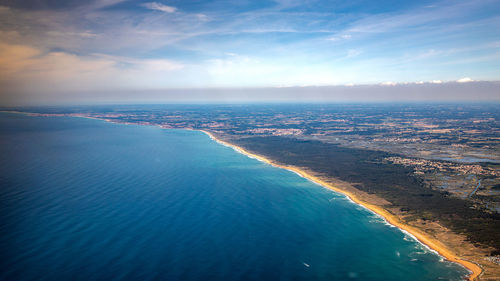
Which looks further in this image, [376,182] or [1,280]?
[376,182]

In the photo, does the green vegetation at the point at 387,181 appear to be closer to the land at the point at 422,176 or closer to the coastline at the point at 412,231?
the land at the point at 422,176

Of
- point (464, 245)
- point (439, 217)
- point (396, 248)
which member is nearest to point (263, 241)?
point (396, 248)

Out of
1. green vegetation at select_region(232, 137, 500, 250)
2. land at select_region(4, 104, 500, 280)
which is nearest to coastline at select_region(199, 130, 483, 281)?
land at select_region(4, 104, 500, 280)

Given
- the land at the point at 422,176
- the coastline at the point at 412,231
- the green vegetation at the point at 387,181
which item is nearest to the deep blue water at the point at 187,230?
the coastline at the point at 412,231

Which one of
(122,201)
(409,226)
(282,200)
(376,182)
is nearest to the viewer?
(409,226)

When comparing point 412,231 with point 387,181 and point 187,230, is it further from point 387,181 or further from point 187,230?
point 187,230

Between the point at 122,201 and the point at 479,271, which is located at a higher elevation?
the point at 122,201

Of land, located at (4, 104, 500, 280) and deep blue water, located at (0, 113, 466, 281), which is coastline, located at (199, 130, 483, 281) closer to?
land, located at (4, 104, 500, 280)

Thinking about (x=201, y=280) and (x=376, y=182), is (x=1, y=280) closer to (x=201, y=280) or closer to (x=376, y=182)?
(x=201, y=280)

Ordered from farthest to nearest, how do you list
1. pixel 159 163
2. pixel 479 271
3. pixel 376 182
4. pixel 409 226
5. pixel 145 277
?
pixel 159 163
pixel 376 182
pixel 409 226
pixel 479 271
pixel 145 277
